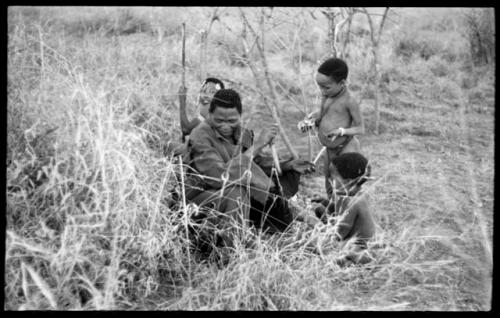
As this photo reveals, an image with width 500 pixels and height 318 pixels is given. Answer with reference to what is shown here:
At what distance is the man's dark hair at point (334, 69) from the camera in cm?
411

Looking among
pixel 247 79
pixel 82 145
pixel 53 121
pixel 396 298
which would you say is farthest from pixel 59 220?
pixel 247 79

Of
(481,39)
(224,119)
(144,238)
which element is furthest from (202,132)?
(481,39)

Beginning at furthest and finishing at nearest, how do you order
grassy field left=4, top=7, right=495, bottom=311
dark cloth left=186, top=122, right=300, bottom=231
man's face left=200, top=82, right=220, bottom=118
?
1. man's face left=200, top=82, right=220, bottom=118
2. dark cloth left=186, top=122, right=300, bottom=231
3. grassy field left=4, top=7, right=495, bottom=311

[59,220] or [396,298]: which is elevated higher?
[59,220]

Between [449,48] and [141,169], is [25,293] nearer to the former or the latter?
[141,169]

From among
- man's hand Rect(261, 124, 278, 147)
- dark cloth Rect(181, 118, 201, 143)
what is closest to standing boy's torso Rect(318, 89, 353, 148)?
man's hand Rect(261, 124, 278, 147)

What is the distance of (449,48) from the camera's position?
30.4ft

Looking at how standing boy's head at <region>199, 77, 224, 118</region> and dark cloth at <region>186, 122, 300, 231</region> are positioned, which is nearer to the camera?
dark cloth at <region>186, 122, 300, 231</region>

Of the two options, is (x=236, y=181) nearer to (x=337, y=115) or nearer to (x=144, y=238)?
(x=144, y=238)

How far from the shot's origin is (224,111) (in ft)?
11.9

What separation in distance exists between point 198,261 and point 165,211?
355mm

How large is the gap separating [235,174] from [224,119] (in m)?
0.39

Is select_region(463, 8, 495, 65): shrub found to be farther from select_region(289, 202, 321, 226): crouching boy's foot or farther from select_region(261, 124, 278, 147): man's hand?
select_region(261, 124, 278, 147): man's hand

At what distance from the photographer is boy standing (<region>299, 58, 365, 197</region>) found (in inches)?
162
